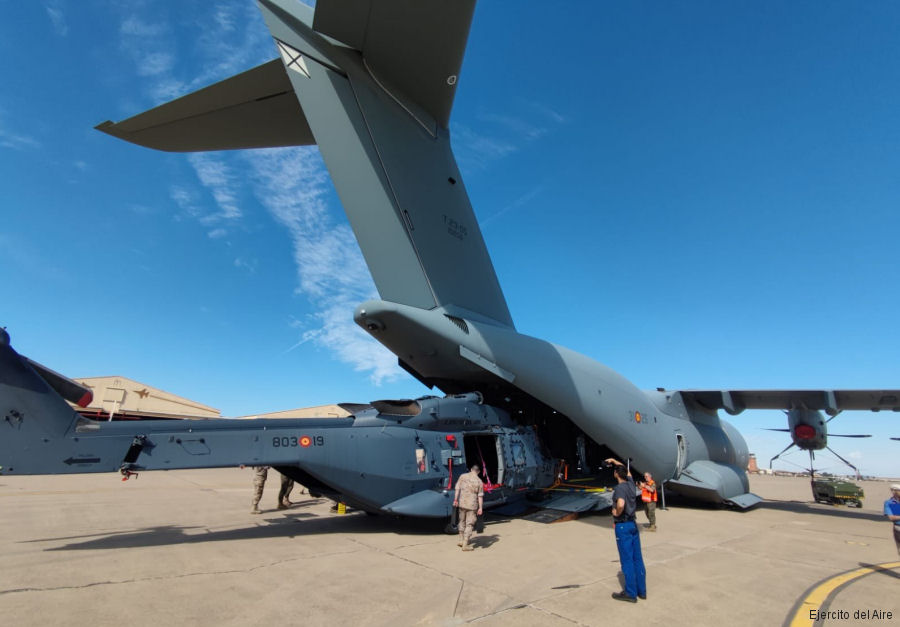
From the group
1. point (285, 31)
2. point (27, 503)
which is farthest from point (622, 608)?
point (27, 503)

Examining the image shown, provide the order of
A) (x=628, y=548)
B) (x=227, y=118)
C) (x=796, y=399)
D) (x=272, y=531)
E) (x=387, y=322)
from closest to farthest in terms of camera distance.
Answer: (x=628, y=548) < (x=272, y=531) < (x=387, y=322) < (x=227, y=118) < (x=796, y=399)

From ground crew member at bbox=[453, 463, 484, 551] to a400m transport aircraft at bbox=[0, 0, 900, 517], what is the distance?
3.11 ft

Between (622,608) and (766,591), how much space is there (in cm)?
195

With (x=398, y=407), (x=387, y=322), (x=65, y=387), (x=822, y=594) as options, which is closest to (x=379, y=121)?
(x=387, y=322)

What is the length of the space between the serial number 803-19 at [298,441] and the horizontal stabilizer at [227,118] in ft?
20.1

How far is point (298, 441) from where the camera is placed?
7293 mm

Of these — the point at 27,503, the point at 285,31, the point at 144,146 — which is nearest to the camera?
the point at 285,31

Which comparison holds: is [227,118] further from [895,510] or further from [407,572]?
[895,510]

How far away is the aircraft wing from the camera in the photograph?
12.3 meters

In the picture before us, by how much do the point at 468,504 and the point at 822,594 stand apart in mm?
4192

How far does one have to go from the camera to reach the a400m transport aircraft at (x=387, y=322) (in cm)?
652

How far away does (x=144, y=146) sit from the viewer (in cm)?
942

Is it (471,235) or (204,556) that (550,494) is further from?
(204,556)

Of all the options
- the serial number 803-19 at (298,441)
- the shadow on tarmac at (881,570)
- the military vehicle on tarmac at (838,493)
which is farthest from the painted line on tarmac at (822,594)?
the military vehicle on tarmac at (838,493)
